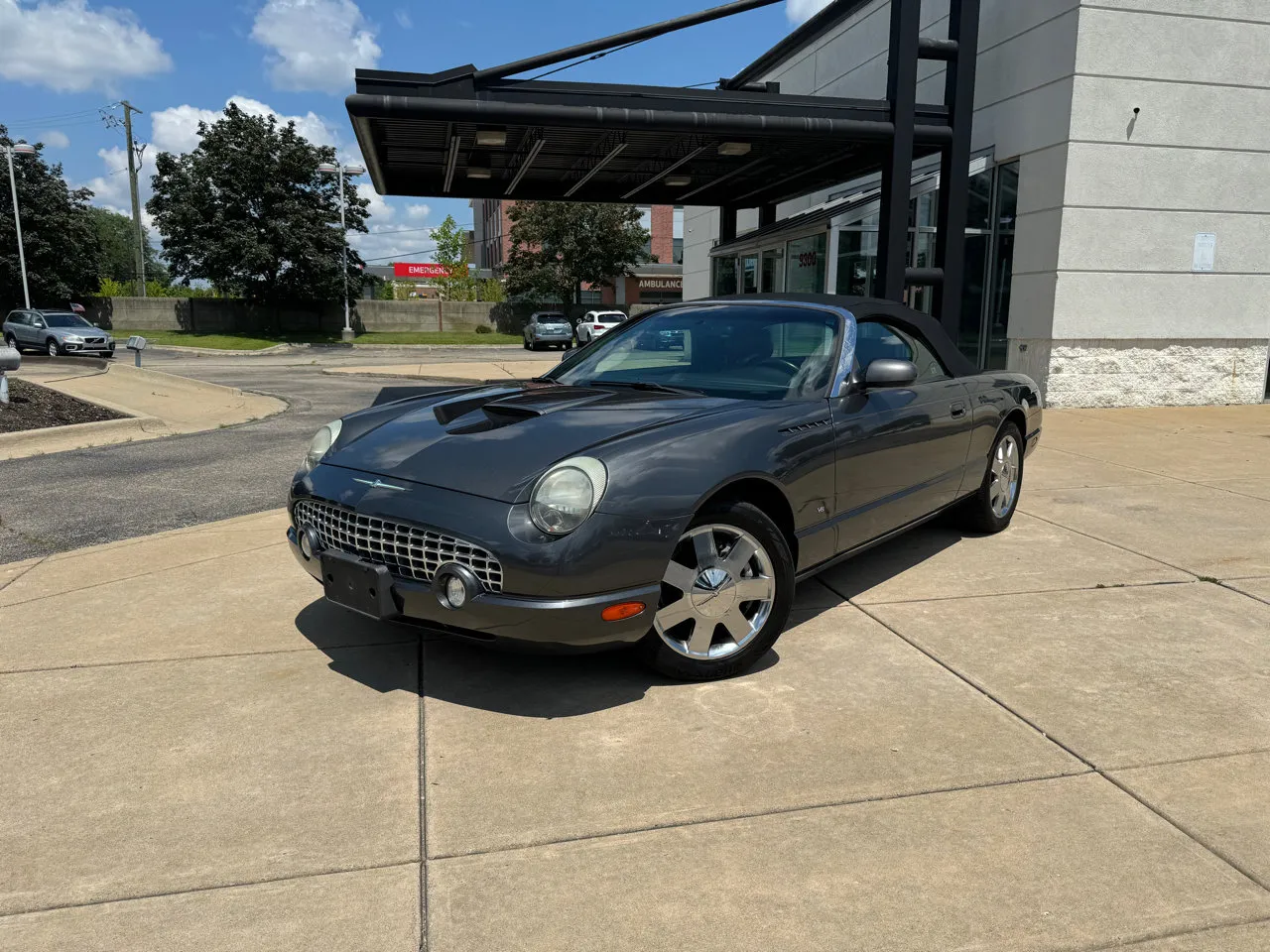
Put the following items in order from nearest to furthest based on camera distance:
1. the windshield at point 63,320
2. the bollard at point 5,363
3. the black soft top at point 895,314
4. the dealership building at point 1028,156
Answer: the black soft top at point 895,314
the bollard at point 5,363
the dealership building at point 1028,156
the windshield at point 63,320

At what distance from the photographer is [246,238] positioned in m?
42.0

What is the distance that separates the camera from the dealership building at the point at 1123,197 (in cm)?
1258

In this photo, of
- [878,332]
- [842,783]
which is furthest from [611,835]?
[878,332]

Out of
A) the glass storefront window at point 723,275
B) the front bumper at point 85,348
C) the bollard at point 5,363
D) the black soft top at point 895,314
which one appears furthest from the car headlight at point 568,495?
the front bumper at point 85,348

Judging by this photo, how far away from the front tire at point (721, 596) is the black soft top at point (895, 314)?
1.50m

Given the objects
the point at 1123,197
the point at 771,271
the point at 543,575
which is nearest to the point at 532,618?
the point at 543,575

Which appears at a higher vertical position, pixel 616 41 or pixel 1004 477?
pixel 616 41

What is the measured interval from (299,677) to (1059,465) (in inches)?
284

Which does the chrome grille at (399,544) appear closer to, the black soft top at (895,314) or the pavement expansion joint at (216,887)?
the pavement expansion joint at (216,887)

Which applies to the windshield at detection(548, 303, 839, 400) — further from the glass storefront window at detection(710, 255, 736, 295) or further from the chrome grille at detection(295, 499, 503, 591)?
the glass storefront window at detection(710, 255, 736, 295)

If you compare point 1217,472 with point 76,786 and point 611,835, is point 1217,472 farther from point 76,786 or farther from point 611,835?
point 76,786

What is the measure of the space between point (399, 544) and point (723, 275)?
64.1 ft

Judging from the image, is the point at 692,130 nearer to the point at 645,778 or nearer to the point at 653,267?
the point at 645,778

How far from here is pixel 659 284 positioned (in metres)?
62.9
